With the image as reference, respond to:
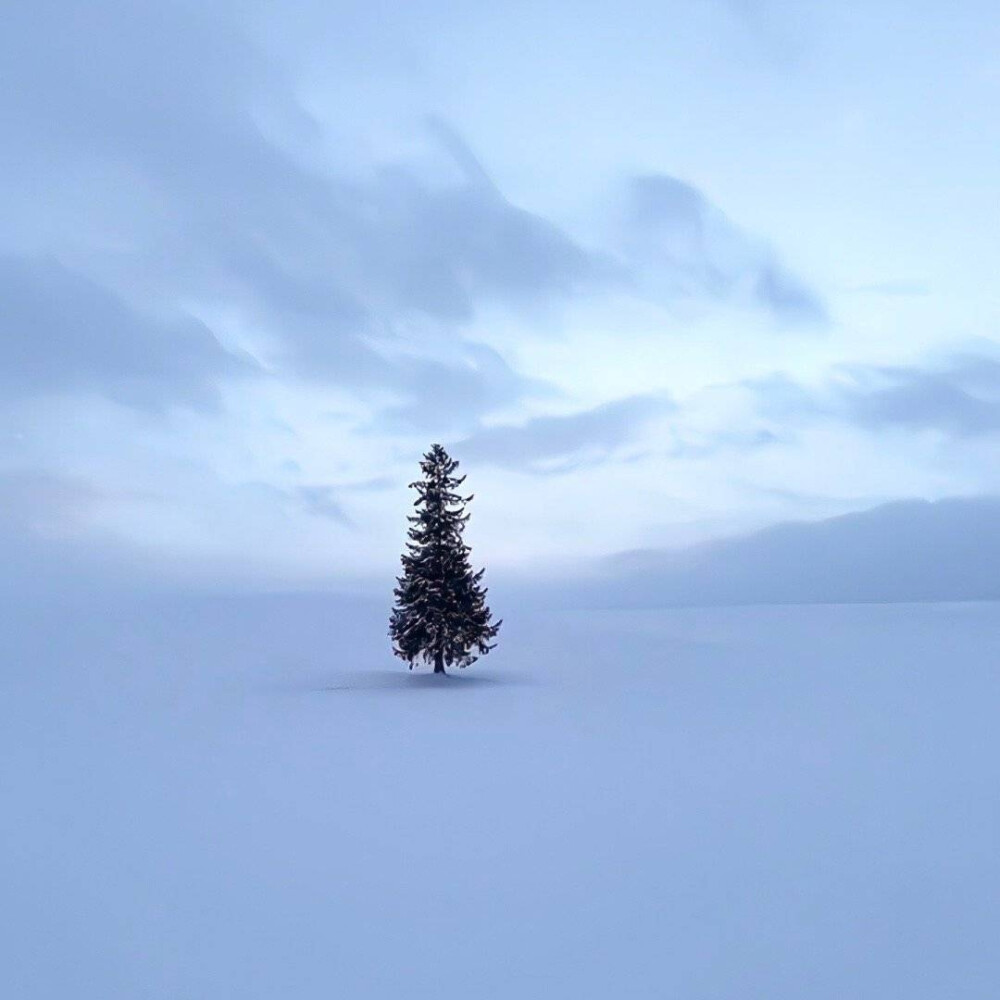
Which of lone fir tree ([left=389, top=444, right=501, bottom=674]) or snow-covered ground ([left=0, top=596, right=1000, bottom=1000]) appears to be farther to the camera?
lone fir tree ([left=389, top=444, right=501, bottom=674])

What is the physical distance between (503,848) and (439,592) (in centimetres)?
2449

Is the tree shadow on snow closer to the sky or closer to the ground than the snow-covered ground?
closer to the sky

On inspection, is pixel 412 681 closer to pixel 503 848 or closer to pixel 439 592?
pixel 439 592

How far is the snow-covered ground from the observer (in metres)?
8.84

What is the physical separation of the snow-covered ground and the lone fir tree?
28.6 feet

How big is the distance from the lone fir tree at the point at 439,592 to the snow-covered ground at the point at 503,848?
870 cm

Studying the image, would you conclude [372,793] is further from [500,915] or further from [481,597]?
[481,597]

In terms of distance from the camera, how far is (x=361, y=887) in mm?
10867

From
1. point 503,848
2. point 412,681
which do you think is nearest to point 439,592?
point 412,681

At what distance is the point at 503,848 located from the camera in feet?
40.6

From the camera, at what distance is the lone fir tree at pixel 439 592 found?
120 ft

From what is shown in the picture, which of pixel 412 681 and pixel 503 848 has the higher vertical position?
pixel 412 681

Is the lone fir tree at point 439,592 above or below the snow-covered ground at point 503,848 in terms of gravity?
above

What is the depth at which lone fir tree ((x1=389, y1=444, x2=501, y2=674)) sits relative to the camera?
3659 centimetres
